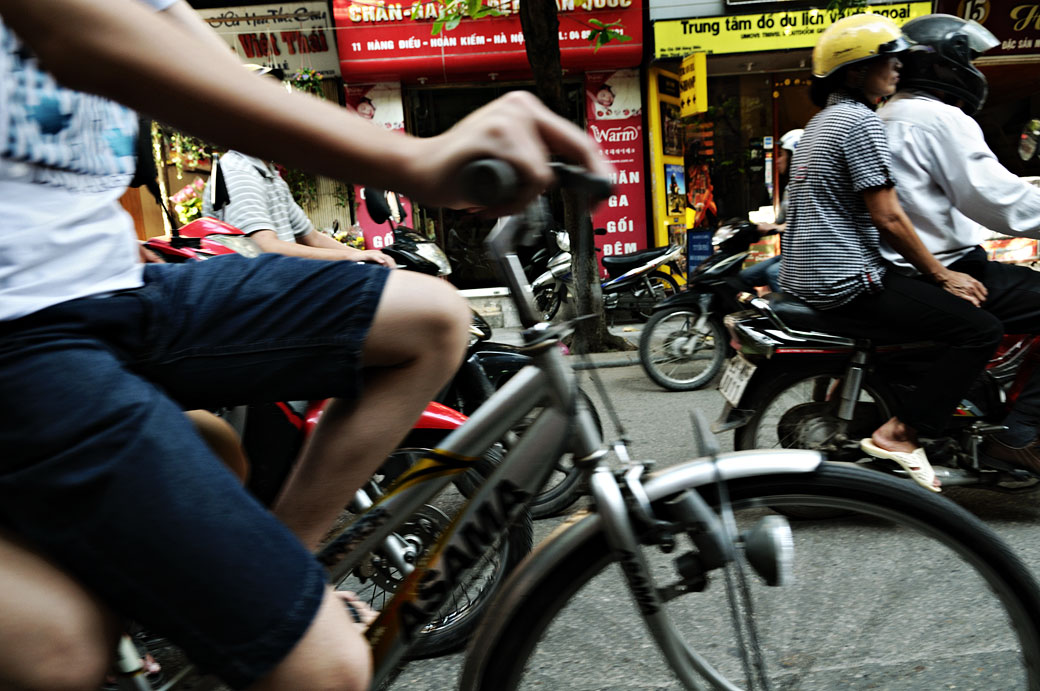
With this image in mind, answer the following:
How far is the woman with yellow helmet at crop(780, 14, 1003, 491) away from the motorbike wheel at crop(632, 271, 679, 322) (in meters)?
5.35

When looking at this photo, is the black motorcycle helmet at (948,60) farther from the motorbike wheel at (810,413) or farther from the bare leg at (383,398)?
the bare leg at (383,398)

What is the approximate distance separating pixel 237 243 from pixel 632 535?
1.88m

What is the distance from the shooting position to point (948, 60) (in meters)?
3.07

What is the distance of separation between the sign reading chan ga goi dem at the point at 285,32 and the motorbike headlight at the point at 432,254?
7780 millimetres

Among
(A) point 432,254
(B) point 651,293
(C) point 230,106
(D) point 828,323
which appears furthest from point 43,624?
(B) point 651,293

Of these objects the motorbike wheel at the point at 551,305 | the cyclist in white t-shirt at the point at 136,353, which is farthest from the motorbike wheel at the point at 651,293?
the cyclist in white t-shirt at the point at 136,353

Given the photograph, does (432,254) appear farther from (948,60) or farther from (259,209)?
(948,60)

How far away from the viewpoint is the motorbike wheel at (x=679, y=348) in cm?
616


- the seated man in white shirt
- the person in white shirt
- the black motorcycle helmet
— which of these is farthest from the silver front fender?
the black motorcycle helmet

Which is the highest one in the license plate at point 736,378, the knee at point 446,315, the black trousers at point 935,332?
the knee at point 446,315

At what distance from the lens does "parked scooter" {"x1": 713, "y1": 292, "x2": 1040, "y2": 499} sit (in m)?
3.11

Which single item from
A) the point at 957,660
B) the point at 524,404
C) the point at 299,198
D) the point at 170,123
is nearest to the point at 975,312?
the point at 957,660

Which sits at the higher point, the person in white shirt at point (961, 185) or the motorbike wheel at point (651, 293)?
the person in white shirt at point (961, 185)

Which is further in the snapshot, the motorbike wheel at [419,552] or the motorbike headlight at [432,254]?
the motorbike headlight at [432,254]
